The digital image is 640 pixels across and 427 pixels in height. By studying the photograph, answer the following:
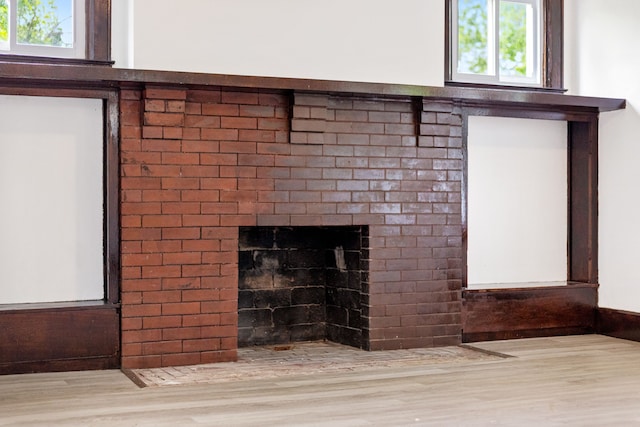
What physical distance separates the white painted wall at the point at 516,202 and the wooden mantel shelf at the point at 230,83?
43cm

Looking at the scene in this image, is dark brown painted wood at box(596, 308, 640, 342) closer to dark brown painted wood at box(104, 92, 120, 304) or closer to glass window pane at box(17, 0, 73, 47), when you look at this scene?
dark brown painted wood at box(104, 92, 120, 304)

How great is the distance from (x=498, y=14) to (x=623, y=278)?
238 centimetres

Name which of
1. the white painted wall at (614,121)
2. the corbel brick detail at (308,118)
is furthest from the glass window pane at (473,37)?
A: the corbel brick detail at (308,118)

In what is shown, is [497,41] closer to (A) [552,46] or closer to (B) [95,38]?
(A) [552,46]

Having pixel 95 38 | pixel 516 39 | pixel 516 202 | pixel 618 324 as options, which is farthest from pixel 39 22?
pixel 618 324

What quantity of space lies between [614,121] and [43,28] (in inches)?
177

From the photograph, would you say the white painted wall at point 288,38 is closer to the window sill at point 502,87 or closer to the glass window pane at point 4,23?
the window sill at point 502,87

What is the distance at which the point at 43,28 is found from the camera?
5.90 m

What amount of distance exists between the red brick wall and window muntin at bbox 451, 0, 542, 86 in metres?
0.63

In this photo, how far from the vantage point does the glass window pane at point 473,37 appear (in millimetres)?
7094

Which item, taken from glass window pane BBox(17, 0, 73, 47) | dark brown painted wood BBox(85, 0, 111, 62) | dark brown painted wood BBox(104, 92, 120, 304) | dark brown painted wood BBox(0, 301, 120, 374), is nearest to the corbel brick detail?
dark brown painted wood BBox(104, 92, 120, 304)

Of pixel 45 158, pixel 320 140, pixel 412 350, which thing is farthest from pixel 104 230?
pixel 412 350

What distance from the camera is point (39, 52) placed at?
5.89 metres

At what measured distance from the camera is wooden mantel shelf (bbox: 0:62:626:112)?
5.43 m
